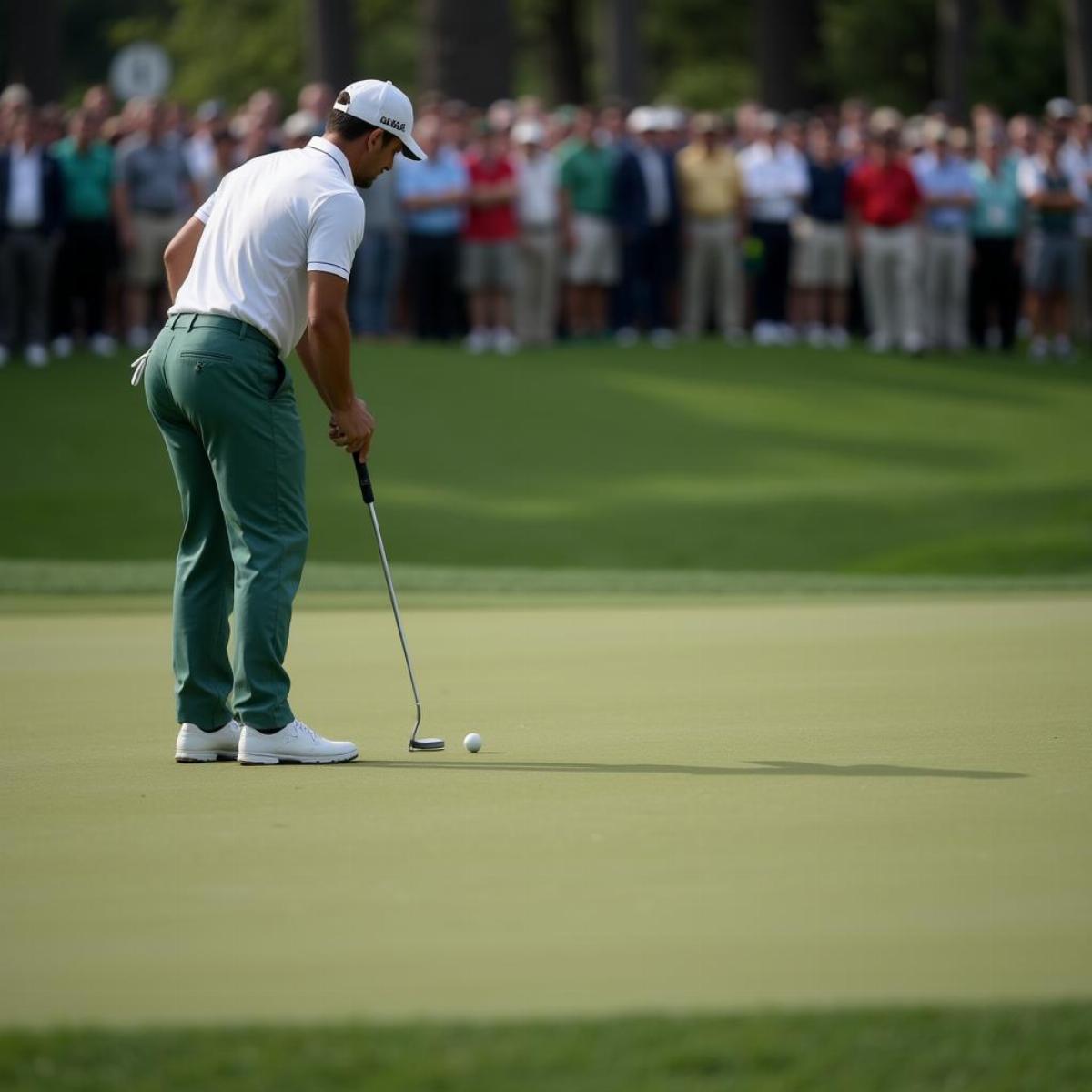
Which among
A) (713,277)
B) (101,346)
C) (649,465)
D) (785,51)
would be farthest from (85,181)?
(785,51)

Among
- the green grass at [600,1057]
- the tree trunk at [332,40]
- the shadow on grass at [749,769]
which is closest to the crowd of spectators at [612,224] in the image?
the tree trunk at [332,40]

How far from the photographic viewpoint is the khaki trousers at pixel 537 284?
22297 mm

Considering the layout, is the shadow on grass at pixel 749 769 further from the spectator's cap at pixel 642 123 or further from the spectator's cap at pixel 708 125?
the spectator's cap at pixel 642 123

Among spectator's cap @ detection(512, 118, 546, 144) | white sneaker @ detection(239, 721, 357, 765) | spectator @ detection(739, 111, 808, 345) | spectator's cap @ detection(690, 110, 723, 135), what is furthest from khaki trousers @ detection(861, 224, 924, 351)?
white sneaker @ detection(239, 721, 357, 765)

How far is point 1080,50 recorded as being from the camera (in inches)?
1266

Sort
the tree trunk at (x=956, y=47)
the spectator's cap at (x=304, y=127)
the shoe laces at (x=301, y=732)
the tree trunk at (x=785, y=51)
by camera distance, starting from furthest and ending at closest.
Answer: the tree trunk at (x=785, y=51) → the tree trunk at (x=956, y=47) → the spectator's cap at (x=304, y=127) → the shoe laces at (x=301, y=732)

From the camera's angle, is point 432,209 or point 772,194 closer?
point 432,209

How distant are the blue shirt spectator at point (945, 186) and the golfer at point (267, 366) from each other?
1693cm

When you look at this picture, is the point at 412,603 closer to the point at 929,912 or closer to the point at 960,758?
the point at 960,758

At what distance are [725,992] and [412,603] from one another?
29.4 feet

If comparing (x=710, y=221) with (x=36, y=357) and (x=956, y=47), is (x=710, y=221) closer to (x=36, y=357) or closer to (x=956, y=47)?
(x=36, y=357)

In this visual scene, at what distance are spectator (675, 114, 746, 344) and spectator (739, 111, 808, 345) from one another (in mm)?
221

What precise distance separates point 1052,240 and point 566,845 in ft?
65.5

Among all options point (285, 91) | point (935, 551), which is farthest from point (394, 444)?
point (285, 91)
